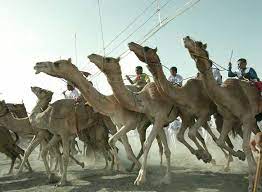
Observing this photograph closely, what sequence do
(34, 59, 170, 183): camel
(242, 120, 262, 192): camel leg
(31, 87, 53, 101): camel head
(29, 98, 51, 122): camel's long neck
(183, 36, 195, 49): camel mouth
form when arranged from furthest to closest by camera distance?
(31, 87, 53, 101): camel head
(29, 98, 51, 122): camel's long neck
(34, 59, 170, 183): camel
(183, 36, 195, 49): camel mouth
(242, 120, 262, 192): camel leg

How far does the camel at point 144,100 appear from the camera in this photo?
1095cm

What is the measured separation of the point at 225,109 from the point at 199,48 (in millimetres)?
1624

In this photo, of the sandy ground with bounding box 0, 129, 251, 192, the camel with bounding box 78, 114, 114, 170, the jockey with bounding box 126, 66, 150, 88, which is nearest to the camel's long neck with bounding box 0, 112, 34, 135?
the sandy ground with bounding box 0, 129, 251, 192

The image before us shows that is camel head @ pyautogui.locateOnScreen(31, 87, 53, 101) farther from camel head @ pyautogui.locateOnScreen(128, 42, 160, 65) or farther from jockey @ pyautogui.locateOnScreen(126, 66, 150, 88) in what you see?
camel head @ pyautogui.locateOnScreen(128, 42, 160, 65)

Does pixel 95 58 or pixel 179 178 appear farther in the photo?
pixel 179 178

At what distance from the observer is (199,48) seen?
1023 centimetres

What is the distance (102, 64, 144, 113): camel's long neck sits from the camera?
1105 centimetres

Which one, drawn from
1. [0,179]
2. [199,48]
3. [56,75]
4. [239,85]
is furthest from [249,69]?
[0,179]

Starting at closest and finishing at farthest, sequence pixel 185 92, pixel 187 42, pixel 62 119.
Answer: pixel 187 42
pixel 185 92
pixel 62 119

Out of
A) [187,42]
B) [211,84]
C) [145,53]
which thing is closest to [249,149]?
[211,84]

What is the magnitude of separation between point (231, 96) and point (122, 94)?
8.54 ft

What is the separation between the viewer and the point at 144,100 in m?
11.5

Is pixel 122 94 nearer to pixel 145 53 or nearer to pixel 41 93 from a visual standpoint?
pixel 145 53

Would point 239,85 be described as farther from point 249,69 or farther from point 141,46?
point 141,46
